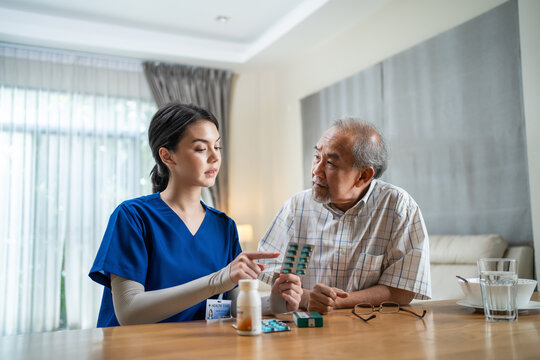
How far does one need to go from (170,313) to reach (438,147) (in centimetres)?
257

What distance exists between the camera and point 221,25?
15.8ft

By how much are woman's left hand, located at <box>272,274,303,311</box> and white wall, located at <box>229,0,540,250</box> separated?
2831 millimetres

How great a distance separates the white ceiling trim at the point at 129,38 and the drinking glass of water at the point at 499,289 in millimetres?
3191

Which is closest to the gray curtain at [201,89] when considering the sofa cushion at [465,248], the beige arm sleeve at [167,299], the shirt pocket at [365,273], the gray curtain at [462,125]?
the gray curtain at [462,125]

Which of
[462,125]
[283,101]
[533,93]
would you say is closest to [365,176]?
[533,93]

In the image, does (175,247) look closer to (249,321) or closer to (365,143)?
(249,321)

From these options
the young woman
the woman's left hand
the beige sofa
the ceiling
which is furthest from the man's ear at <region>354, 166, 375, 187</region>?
the ceiling

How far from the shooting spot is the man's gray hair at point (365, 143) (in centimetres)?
184

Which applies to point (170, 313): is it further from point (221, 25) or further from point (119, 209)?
point (221, 25)

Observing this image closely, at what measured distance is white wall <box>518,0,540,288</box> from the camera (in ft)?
8.77

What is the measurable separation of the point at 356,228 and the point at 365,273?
0.17 m

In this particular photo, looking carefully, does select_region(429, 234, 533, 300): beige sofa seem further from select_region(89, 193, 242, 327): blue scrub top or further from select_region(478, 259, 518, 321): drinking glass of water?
select_region(89, 193, 242, 327): blue scrub top

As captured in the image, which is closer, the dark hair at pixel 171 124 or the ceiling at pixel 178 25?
the dark hair at pixel 171 124

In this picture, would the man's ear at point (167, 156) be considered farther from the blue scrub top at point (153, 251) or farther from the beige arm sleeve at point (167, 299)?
the beige arm sleeve at point (167, 299)
